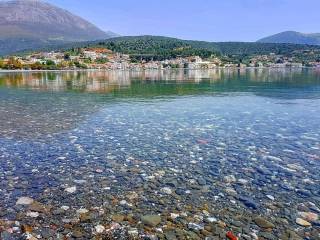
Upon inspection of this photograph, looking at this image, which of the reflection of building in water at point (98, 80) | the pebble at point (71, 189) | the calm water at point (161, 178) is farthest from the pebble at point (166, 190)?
the reflection of building in water at point (98, 80)

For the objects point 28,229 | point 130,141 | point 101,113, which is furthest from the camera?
point 101,113


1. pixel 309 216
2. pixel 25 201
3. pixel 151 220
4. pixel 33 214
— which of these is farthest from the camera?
pixel 25 201

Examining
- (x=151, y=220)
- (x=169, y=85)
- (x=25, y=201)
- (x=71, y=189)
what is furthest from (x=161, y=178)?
(x=169, y=85)

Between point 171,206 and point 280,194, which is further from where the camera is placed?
point 280,194

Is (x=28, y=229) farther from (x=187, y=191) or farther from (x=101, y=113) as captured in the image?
(x=101, y=113)

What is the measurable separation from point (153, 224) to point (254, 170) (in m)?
5.94

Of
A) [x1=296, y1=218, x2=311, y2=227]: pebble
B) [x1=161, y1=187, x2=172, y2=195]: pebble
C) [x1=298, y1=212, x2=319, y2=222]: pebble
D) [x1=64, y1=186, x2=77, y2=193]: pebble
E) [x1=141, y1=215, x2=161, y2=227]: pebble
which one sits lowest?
[x1=296, y1=218, x2=311, y2=227]: pebble

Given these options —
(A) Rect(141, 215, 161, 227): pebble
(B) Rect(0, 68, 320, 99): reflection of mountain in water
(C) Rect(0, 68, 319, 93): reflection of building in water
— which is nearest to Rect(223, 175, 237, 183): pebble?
(A) Rect(141, 215, 161, 227): pebble

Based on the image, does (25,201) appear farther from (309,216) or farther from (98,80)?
(98,80)

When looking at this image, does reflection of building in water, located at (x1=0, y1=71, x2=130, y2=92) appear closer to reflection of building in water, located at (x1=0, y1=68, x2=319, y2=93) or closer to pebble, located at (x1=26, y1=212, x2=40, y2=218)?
reflection of building in water, located at (x1=0, y1=68, x2=319, y2=93)

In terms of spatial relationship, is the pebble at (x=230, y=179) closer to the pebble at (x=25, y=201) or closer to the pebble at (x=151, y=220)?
the pebble at (x=151, y=220)

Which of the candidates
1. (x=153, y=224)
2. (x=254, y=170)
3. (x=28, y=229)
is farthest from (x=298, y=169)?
(x=28, y=229)

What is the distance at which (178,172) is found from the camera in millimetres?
13734

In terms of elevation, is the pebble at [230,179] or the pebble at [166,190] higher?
the pebble at [230,179]
